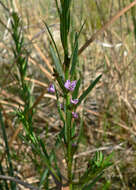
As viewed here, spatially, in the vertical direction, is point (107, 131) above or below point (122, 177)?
above

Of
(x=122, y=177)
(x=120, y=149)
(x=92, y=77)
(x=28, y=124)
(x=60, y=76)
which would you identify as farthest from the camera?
(x=92, y=77)

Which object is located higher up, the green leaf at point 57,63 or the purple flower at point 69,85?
the green leaf at point 57,63

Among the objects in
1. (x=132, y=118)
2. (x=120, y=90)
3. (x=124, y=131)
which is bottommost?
(x=124, y=131)

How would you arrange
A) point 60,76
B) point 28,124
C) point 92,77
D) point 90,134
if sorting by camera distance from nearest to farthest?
point 60,76, point 28,124, point 90,134, point 92,77

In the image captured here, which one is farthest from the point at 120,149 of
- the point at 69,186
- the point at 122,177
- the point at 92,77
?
the point at 69,186

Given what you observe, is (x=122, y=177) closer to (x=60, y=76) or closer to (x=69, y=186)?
(x=69, y=186)

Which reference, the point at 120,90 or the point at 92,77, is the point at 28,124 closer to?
the point at 120,90

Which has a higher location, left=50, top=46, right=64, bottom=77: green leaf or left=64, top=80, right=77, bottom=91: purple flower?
left=50, top=46, right=64, bottom=77: green leaf

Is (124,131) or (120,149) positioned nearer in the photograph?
(120,149)

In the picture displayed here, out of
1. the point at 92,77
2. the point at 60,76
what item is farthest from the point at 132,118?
the point at 60,76
